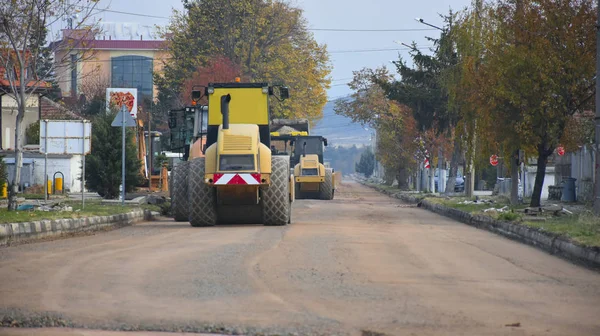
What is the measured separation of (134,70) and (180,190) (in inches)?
3777

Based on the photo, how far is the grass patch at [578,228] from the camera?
48.8 ft

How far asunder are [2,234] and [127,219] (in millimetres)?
7064

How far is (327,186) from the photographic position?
4275cm

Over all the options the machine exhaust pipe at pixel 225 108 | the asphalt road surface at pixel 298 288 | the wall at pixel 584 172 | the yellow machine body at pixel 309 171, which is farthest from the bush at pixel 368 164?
the asphalt road surface at pixel 298 288

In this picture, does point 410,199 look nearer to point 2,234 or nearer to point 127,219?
point 127,219

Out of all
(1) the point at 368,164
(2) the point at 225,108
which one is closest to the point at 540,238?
(2) the point at 225,108

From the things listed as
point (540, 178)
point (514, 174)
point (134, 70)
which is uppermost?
point (134, 70)

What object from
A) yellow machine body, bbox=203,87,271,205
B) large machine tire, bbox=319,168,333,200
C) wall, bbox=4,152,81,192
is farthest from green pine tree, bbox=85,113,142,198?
large machine tire, bbox=319,168,333,200

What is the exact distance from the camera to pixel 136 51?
115 meters

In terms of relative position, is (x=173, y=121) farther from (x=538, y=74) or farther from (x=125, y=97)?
(x=125, y=97)

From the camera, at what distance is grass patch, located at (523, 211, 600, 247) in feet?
48.8

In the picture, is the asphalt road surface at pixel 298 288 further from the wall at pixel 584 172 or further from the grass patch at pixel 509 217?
the wall at pixel 584 172

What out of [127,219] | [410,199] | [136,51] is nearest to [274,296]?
[127,219]

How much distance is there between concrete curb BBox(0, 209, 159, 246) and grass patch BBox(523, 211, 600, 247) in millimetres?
8922
